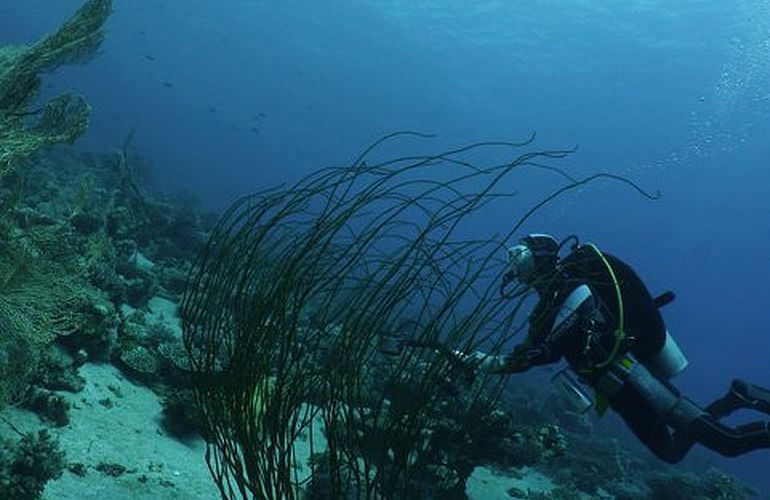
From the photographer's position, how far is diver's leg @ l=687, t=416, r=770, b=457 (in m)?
6.30

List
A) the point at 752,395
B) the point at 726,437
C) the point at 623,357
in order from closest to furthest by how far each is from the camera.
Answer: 1. the point at 623,357
2. the point at 726,437
3. the point at 752,395

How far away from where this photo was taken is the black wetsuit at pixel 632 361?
5.61 metres

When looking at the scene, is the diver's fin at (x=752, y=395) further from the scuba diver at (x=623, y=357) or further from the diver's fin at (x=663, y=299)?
the diver's fin at (x=663, y=299)

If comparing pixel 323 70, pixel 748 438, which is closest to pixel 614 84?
pixel 323 70

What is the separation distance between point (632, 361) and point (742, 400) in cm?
178

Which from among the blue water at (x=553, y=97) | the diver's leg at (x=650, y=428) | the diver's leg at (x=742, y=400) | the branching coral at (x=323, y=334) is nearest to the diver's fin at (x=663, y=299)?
the diver's leg at (x=650, y=428)

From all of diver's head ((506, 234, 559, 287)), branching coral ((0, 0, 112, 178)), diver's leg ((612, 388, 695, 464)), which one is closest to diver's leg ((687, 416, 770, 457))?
diver's leg ((612, 388, 695, 464))

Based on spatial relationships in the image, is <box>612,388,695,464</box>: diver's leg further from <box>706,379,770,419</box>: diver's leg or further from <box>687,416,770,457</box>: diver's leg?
<box>706,379,770,419</box>: diver's leg

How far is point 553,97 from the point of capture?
51.7m

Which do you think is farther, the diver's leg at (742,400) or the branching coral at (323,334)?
the diver's leg at (742,400)

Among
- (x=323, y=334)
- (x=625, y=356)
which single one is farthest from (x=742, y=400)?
(x=323, y=334)

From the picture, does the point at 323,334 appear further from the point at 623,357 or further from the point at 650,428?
the point at 650,428

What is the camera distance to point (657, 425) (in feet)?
20.7

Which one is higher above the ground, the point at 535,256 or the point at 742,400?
the point at 535,256
